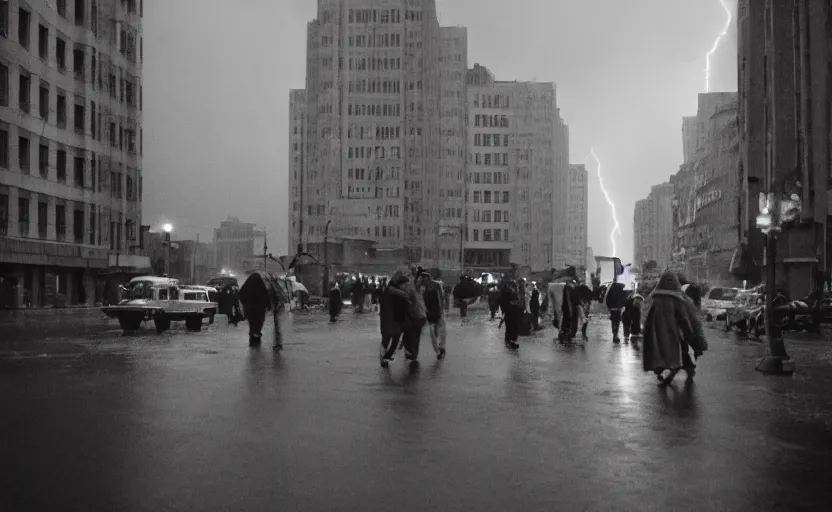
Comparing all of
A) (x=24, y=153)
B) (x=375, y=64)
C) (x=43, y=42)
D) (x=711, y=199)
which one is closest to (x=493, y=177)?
(x=375, y=64)

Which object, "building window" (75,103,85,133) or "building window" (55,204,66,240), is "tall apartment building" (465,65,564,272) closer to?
"building window" (75,103,85,133)

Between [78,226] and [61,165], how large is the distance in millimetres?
3791

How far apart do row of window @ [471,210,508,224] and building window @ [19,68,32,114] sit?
118394 millimetres

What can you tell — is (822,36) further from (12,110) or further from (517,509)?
(517,509)

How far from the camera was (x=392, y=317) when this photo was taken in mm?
17281

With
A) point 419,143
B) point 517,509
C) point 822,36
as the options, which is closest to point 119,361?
point 517,509

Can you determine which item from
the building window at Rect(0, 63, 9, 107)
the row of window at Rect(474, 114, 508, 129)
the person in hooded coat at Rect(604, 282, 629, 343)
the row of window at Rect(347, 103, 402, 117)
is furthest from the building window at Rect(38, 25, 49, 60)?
the row of window at Rect(474, 114, 508, 129)

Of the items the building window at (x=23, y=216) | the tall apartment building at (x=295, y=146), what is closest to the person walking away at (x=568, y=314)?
the building window at (x=23, y=216)

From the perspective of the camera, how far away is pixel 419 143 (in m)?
144

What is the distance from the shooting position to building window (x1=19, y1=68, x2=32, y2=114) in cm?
5103

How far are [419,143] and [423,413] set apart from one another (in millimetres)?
134475

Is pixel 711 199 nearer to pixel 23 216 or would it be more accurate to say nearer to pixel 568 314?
pixel 23 216

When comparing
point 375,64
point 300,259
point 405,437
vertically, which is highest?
point 375,64

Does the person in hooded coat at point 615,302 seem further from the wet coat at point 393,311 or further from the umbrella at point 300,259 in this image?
the umbrella at point 300,259
